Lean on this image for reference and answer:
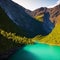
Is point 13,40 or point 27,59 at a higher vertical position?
point 13,40

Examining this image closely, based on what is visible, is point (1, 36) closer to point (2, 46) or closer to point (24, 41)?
point (2, 46)

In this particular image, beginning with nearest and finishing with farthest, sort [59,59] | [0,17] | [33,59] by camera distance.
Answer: [33,59]
[59,59]
[0,17]

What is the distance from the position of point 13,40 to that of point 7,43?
12893mm

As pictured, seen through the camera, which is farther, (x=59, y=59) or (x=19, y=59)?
(x=59, y=59)

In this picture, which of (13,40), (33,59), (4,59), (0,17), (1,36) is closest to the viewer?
(4,59)

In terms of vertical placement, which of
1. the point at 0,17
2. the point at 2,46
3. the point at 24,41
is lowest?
the point at 2,46

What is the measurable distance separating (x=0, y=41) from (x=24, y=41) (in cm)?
6316

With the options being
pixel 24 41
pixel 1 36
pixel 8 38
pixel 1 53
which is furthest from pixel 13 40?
pixel 24 41

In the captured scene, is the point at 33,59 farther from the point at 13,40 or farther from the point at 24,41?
the point at 24,41

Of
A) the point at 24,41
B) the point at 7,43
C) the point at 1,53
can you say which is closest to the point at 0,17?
the point at 24,41

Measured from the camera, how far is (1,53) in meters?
71.9

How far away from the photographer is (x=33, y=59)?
2906 inches

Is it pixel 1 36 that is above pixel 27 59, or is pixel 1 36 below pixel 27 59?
above

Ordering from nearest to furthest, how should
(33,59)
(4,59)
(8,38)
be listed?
(4,59) → (33,59) → (8,38)
